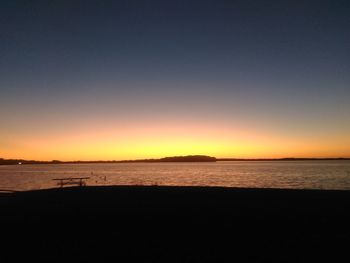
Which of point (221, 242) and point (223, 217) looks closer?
point (221, 242)

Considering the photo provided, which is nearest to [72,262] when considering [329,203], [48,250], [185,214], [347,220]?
[48,250]

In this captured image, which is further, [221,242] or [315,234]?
[315,234]

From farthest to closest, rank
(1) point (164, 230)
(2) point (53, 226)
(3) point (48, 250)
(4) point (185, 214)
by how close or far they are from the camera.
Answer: (4) point (185, 214) → (2) point (53, 226) → (1) point (164, 230) → (3) point (48, 250)

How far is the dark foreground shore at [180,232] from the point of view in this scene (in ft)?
32.2

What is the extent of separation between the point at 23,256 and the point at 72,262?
163cm

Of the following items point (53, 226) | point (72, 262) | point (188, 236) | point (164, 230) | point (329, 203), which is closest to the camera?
point (72, 262)

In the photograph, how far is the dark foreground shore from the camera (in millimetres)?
9805

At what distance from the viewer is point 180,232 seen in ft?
39.0

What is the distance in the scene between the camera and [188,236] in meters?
11.4

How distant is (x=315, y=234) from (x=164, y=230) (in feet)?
16.0

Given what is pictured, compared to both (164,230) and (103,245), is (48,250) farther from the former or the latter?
(164,230)

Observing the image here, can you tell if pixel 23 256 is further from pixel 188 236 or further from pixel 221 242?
pixel 221 242

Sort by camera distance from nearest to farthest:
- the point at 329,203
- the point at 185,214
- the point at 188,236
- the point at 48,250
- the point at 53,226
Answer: the point at 48,250 → the point at 188,236 → the point at 53,226 → the point at 185,214 → the point at 329,203

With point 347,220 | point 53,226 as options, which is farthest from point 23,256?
point 347,220
